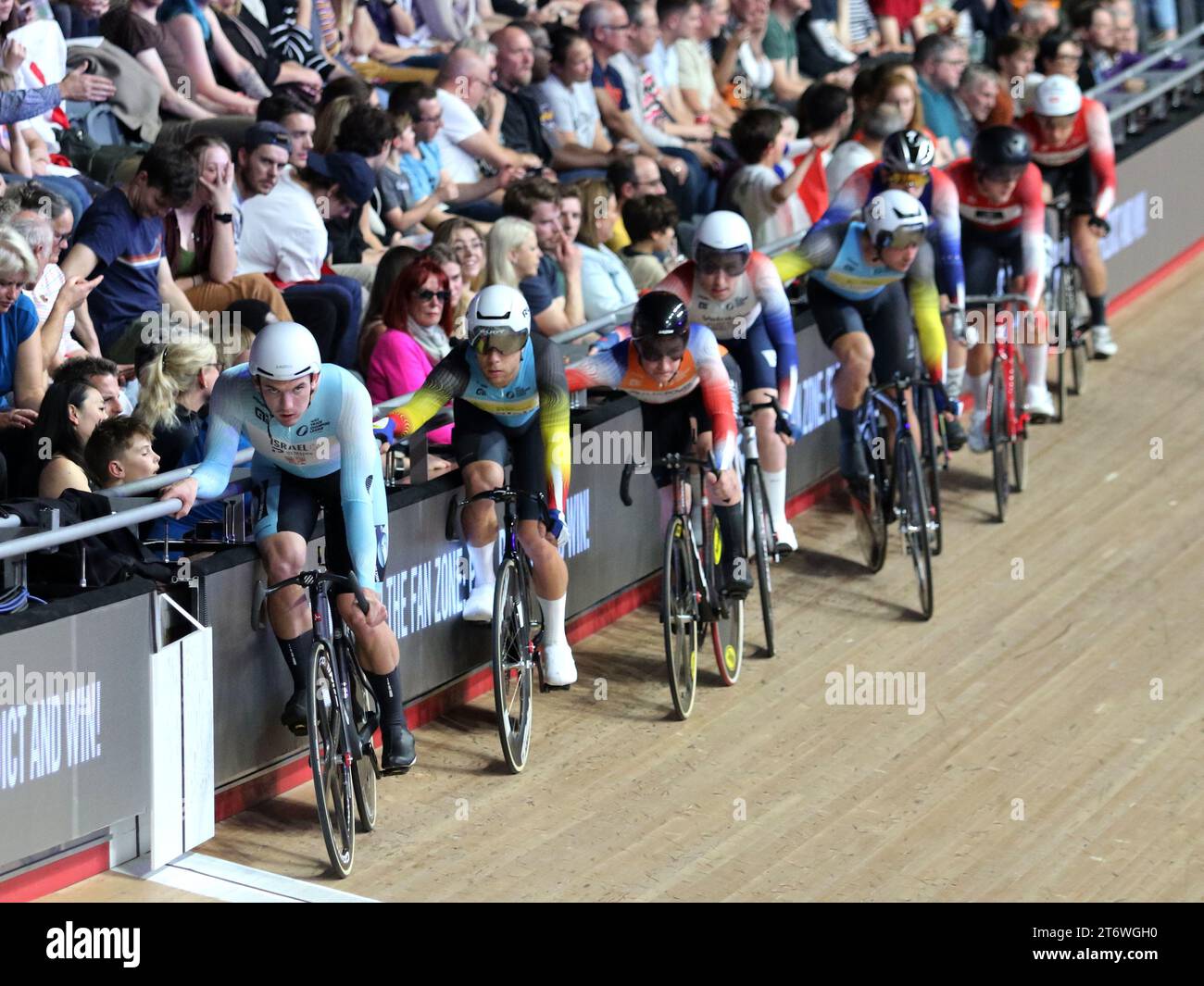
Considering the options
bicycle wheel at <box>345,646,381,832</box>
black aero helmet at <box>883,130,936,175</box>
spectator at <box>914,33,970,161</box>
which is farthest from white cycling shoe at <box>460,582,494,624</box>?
spectator at <box>914,33,970,161</box>

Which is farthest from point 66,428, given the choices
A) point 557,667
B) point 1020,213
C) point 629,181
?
point 1020,213

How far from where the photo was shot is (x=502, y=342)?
729 centimetres

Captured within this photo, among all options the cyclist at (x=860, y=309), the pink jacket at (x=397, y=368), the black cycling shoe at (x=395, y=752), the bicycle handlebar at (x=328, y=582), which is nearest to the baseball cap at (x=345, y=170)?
the pink jacket at (x=397, y=368)

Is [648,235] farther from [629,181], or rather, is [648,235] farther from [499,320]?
[499,320]

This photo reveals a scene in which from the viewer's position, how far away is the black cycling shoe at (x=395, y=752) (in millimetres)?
6965

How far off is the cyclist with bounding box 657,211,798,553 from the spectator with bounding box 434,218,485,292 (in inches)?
32.0

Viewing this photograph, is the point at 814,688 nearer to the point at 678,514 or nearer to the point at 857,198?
the point at 678,514

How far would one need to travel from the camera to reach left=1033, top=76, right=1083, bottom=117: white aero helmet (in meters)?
11.0

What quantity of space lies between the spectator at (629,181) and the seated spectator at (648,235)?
326 millimetres

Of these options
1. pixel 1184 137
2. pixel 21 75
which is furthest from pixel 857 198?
pixel 1184 137

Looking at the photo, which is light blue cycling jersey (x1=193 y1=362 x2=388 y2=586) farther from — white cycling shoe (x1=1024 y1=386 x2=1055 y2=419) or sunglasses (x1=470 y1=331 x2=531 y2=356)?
white cycling shoe (x1=1024 y1=386 x2=1055 y2=419)

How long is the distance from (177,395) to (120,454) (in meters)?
0.61

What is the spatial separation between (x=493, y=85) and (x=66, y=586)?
5724 mm

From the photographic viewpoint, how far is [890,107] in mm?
10992
